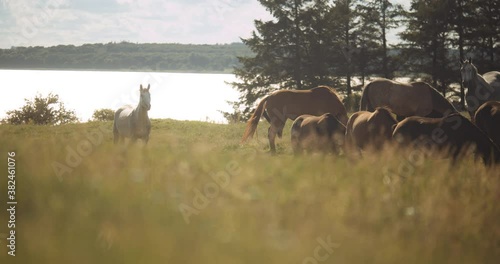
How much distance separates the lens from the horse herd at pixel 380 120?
8.43m

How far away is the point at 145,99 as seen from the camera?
46.5 feet

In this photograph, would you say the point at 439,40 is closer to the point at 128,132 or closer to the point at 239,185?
the point at 128,132

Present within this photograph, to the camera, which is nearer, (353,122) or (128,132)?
(353,122)

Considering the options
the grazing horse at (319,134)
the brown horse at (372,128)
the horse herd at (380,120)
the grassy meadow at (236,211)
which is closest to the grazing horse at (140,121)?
the horse herd at (380,120)

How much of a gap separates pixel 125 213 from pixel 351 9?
43355 mm

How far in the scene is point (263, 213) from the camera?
10.0 feet

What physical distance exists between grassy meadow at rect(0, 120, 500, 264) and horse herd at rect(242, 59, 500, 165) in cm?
241

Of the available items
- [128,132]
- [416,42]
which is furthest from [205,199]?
[416,42]

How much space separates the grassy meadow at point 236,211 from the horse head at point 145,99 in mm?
9312

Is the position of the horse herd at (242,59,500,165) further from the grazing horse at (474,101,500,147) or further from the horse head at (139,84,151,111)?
the horse head at (139,84,151,111)

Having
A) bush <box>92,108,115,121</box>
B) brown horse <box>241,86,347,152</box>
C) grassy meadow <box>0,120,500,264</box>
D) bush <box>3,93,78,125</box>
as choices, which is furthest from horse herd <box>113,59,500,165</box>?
bush <box>92,108,115,121</box>

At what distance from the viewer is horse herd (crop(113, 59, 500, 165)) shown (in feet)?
27.7

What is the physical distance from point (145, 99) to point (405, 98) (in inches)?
341

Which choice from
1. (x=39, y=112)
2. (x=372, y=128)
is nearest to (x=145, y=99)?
(x=372, y=128)
